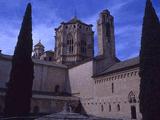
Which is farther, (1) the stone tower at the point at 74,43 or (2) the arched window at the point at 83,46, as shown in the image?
(2) the arched window at the point at 83,46

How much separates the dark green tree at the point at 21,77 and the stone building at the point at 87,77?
11.0 metres

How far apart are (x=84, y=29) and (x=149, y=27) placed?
30164 mm

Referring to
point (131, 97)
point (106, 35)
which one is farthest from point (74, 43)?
point (131, 97)

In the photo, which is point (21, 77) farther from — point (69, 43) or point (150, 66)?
point (69, 43)

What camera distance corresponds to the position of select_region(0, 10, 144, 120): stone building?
2861cm

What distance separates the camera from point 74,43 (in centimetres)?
4691

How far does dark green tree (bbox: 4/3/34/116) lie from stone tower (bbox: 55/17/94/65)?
75.3ft

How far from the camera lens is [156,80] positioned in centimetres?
1791

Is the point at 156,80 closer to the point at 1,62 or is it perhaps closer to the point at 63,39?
the point at 1,62

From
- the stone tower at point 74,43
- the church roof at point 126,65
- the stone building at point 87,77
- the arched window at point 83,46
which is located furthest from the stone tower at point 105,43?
the arched window at point 83,46

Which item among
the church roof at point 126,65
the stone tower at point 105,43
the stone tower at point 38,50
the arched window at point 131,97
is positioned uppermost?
the stone tower at point 38,50

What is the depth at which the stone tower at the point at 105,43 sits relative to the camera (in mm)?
36341

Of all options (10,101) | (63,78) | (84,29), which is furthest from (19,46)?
(84,29)

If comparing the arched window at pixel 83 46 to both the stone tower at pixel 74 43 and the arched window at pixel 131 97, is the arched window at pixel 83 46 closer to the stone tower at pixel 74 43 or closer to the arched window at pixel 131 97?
the stone tower at pixel 74 43
